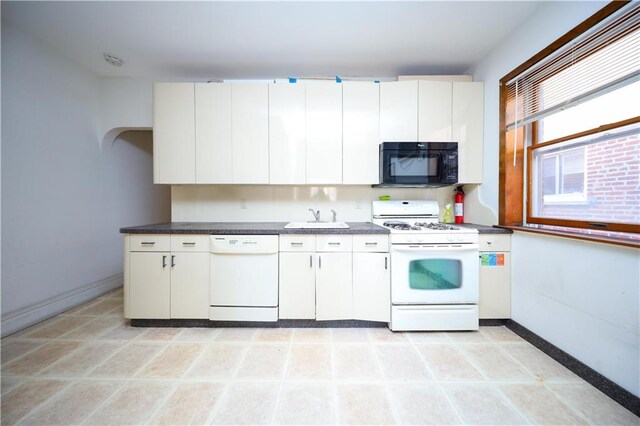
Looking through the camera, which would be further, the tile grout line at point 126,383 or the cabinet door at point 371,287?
the cabinet door at point 371,287

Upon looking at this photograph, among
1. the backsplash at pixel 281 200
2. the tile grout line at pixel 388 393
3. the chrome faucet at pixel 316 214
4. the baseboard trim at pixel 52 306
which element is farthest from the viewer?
the backsplash at pixel 281 200

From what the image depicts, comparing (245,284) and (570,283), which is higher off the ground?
(570,283)

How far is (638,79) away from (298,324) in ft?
9.10

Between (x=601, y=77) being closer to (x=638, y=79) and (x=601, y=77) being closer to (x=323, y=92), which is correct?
(x=638, y=79)

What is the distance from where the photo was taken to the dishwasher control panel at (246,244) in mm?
2211

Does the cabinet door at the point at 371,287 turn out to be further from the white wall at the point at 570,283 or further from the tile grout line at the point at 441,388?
the white wall at the point at 570,283

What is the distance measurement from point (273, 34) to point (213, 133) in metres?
1.09

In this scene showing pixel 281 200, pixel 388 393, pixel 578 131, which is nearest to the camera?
pixel 388 393

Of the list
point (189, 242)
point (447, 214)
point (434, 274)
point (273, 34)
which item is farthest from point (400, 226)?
point (273, 34)

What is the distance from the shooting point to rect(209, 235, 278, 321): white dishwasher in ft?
7.29

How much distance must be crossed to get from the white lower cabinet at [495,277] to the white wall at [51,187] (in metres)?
4.15

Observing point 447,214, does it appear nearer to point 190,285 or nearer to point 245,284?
point 245,284

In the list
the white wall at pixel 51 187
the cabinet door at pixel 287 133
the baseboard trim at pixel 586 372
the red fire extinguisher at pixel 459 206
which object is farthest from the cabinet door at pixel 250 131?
the baseboard trim at pixel 586 372

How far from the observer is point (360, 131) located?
2543 millimetres
